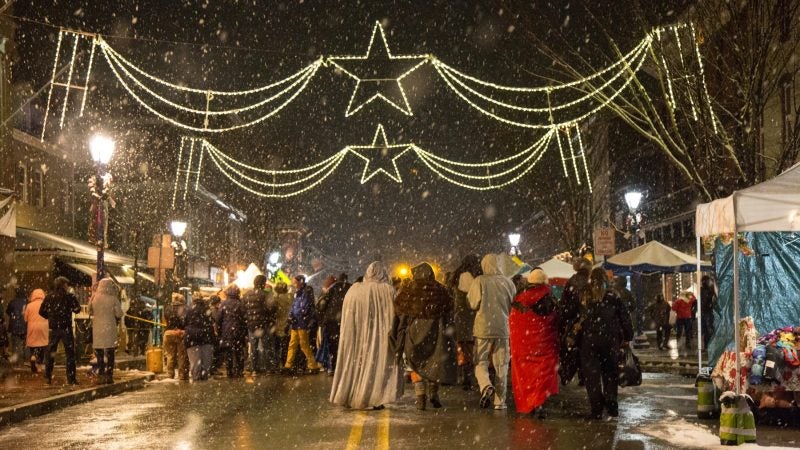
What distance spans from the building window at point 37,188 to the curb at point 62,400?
16.8 m

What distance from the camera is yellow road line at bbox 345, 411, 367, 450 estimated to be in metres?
9.32

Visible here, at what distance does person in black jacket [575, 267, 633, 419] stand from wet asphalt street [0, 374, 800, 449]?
0.36 m

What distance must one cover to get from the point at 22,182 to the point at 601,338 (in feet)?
82.0

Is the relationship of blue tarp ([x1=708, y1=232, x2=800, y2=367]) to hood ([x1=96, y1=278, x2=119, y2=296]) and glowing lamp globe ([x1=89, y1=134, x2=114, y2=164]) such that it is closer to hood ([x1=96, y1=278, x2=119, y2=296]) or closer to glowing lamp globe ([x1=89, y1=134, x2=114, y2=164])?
hood ([x1=96, y1=278, x2=119, y2=296])

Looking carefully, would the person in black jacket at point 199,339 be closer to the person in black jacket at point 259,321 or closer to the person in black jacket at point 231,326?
the person in black jacket at point 231,326

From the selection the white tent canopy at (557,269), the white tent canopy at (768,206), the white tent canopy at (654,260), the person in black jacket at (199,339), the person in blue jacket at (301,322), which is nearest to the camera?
the white tent canopy at (768,206)

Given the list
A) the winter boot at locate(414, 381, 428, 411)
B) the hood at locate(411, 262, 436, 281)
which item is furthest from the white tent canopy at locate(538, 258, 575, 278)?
the hood at locate(411, 262, 436, 281)

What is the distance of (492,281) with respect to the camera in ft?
43.0

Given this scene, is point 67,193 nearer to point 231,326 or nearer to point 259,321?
point 259,321

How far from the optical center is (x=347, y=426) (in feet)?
35.2

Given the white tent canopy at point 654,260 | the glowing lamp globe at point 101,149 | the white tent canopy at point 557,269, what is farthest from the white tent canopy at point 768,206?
the white tent canopy at point 557,269

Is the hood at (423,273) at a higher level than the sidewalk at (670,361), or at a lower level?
higher

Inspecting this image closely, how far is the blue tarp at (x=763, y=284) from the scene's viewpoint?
12.0 m

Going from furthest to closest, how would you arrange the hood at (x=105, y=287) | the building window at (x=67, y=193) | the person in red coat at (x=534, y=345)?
1. the building window at (x=67, y=193)
2. the hood at (x=105, y=287)
3. the person in red coat at (x=534, y=345)
